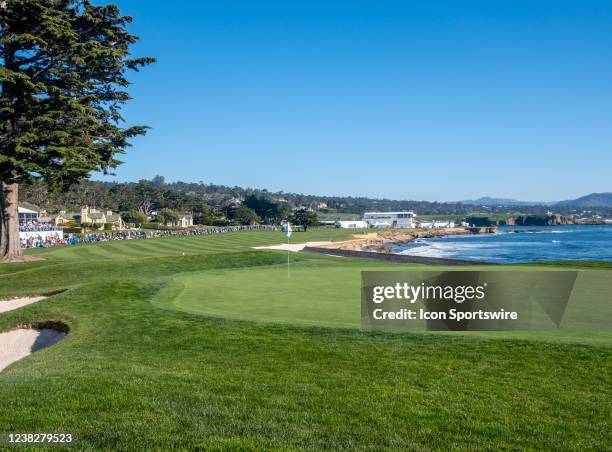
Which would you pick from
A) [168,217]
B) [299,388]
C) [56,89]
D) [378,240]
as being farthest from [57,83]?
[168,217]

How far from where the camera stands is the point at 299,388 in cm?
667

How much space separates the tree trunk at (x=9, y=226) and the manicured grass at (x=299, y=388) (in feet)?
63.6

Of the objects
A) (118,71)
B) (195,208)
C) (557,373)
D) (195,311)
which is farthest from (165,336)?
(195,208)

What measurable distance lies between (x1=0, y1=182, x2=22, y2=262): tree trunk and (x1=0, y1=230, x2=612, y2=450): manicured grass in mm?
19397

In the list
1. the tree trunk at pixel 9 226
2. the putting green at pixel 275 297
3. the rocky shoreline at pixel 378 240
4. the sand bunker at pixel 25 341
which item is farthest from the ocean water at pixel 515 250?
the sand bunker at pixel 25 341

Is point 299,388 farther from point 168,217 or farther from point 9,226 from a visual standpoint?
point 168,217

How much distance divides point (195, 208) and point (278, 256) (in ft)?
409

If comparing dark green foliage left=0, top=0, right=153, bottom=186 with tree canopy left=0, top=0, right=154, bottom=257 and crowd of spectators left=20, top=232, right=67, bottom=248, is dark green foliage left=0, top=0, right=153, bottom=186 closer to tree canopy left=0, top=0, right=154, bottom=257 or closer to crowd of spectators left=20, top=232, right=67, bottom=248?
tree canopy left=0, top=0, right=154, bottom=257

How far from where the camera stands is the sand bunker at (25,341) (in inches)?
487

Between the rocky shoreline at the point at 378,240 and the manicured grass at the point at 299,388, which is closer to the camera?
the manicured grass at the point at 299,388

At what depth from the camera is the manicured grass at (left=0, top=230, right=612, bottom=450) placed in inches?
202

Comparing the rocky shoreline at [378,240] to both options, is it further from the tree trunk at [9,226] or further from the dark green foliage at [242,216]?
the dark green foliage at [242,216]

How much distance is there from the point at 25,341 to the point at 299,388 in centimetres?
951

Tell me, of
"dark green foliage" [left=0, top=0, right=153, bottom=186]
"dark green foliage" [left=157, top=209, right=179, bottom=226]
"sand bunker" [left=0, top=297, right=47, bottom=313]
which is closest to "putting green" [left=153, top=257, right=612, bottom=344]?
"sand bunker" [left=0, top=297, right=47, bottom=313]
